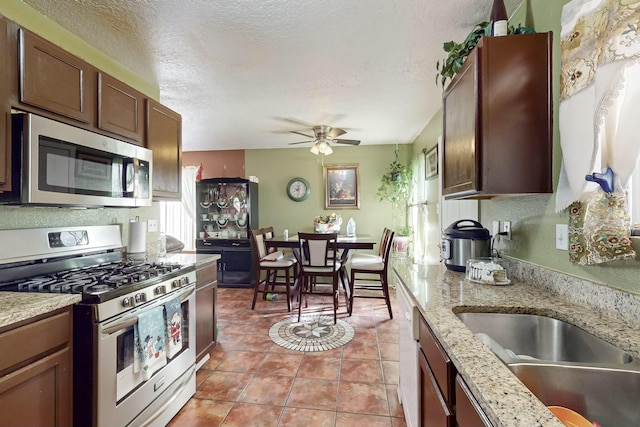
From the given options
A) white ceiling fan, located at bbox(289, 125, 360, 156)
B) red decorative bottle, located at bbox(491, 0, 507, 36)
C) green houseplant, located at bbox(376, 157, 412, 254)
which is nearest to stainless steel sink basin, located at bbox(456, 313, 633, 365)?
red decorative bottle, located at bbox(491, 0, 507, 36)

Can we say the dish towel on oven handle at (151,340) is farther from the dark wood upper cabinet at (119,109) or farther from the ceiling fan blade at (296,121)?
the ceiling fan blade at (296,121)

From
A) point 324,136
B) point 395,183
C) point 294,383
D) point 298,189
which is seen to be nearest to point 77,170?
point 294,383

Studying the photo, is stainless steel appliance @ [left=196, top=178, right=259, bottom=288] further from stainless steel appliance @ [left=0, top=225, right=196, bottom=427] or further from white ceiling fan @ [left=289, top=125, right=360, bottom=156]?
stainless steel appliance @ [left=0, top=225, right=196, bottom=427]

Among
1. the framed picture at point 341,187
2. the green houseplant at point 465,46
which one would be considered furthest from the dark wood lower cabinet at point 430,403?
the framed picture at point 341,187

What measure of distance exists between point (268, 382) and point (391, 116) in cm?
287

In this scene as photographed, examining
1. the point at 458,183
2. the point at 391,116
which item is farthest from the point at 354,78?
the point at 458,183

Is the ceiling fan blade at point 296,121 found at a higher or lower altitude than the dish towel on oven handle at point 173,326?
higher

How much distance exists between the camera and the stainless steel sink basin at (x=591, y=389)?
739 mm

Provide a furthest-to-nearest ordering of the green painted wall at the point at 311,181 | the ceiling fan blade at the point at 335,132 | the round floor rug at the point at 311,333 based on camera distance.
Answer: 1. the green painted wall at the point at 311,181
2. the ceiling fan blade at the point at 335,132
3. the round floor rug at the point at 311,333

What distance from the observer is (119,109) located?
72.1 inches

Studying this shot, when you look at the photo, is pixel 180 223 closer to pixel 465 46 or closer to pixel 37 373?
pixel 37 373

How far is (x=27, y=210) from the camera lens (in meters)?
1.55

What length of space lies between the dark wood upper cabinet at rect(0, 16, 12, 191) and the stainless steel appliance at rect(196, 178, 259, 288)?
3.29 metres

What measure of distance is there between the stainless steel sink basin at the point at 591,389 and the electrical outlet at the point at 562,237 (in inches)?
23.2
